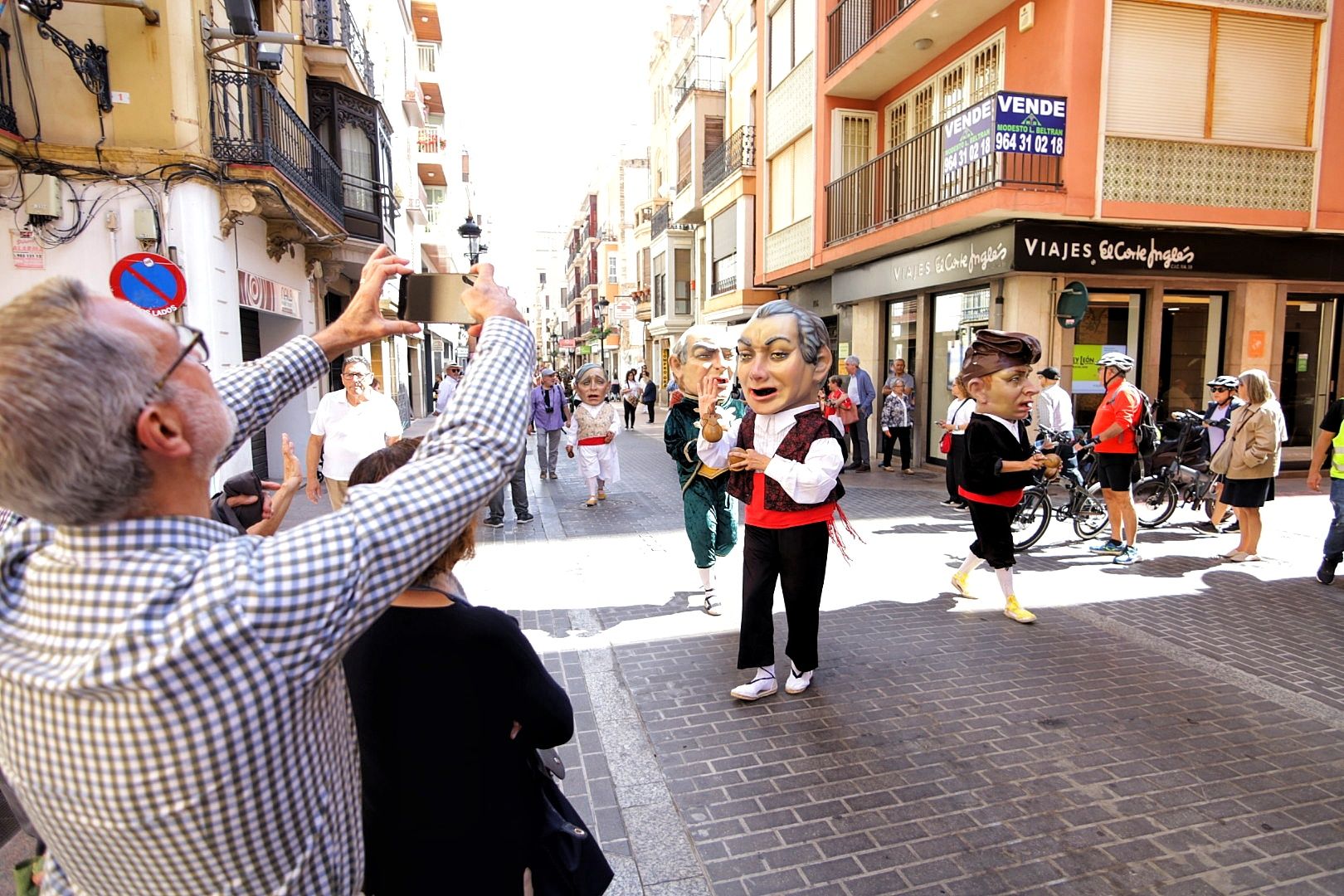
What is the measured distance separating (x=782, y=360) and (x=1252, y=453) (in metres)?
5.19

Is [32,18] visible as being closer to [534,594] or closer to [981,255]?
[534,594]

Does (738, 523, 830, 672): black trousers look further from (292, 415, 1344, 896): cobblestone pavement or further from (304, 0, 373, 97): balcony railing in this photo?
(304, 0, 373, 97): balcony railing

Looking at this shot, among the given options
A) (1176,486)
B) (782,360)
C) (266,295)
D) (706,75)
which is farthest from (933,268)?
(706,75)

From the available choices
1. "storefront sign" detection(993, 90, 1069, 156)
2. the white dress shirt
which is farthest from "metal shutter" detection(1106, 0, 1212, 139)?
the white dress shirt

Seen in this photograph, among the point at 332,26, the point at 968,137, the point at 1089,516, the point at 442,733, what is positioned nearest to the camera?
the point at 442,733

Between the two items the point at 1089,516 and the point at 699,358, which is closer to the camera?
the point at 699,358

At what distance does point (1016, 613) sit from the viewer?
5570 millimetres

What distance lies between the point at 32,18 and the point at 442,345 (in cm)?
3863

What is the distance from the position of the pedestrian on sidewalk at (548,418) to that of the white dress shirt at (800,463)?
7348 mm

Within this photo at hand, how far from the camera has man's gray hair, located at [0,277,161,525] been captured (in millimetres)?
1005

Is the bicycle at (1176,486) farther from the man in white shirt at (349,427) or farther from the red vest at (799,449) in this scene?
the man in white shirt at (349,427)

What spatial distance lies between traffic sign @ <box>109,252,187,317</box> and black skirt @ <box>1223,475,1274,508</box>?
9560mm

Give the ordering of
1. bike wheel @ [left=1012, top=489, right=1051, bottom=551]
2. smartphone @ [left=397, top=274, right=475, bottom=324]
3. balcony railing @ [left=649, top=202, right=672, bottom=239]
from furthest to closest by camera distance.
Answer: balcony railing @ [left=649, top=202, right=672, bottom=239]
bike wheel @ [left=1012, top=489, right=1051, bottom=551]
smartphone @ [left=397, top=274, right=475, bottom=324]

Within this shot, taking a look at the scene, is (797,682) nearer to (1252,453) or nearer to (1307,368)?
(1252,453)
